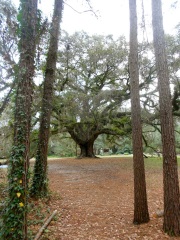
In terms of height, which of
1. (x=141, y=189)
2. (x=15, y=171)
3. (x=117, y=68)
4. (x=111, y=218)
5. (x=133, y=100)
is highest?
(x=117, y=68)

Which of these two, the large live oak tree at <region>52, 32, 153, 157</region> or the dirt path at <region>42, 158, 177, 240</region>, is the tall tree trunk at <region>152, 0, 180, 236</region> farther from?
the large live oak tree at <region>52, 32, 153, 157</region>

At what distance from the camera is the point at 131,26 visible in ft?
14.1

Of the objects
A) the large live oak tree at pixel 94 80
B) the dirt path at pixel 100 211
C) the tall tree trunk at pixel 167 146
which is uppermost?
Answer: the large live oak tree at pixel 94 80

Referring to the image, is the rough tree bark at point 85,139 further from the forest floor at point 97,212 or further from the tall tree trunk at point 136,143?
the tall tree trunk at point 136,143

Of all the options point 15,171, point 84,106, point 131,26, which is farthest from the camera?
point 84,106

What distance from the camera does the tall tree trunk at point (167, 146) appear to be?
3305 millimetres

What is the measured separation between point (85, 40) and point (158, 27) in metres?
9.79

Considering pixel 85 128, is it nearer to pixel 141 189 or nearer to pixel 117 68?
pixel 117 68

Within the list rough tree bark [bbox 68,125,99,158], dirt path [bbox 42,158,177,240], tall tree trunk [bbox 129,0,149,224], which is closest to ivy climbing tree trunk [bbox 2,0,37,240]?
dirt path [bbox 42,158,177,240]

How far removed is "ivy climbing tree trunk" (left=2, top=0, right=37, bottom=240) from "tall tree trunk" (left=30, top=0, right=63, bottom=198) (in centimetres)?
247

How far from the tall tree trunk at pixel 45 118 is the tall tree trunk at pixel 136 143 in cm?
260

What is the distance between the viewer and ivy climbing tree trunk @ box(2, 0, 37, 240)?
3.00 meters

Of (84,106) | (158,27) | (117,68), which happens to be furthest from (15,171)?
(117,68)

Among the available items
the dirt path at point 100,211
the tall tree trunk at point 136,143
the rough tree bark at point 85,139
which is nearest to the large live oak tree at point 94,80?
the rough tree bark at point 85,139
